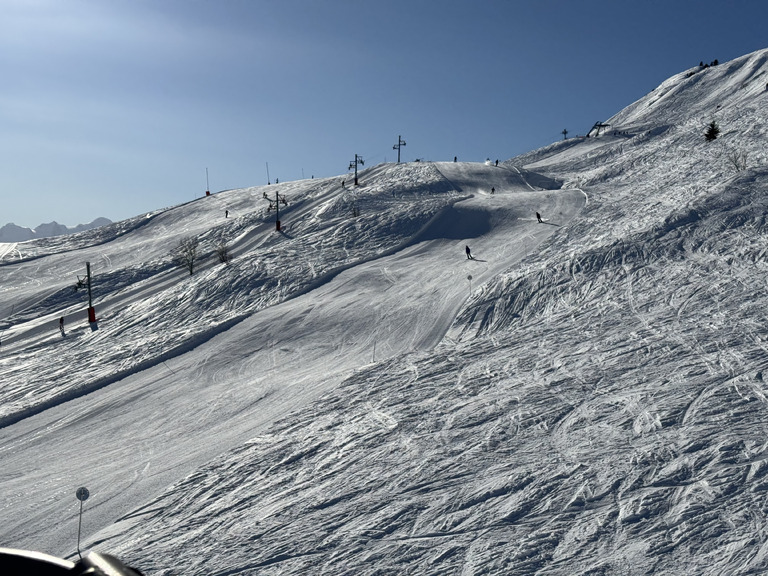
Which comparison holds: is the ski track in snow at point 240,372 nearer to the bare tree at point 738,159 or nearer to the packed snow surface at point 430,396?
the packed snow surface at point 430,396

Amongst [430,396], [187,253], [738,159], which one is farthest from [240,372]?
[738,159]

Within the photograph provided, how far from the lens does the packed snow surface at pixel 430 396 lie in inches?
445

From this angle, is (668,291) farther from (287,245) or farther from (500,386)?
(287,245)

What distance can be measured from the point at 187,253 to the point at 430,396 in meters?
31.7

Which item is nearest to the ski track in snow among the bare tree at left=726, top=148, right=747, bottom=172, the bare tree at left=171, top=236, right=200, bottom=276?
the bare tree at left=171, top=236, right=200, bottom=276

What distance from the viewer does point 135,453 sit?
18953 mm

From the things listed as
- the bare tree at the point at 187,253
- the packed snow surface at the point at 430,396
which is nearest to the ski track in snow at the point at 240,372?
the packed snow surface at the point at 430,396

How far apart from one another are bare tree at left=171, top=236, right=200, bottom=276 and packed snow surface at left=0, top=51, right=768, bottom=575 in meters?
1.21

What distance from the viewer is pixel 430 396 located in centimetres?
1791

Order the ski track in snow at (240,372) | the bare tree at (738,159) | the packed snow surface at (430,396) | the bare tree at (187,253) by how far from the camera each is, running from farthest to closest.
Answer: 1. the bare tree at (187,253)
2. the bare tree at (738,159)
3. the ski track in snow at (240,372)
4. the packed snow surface at (430,396)

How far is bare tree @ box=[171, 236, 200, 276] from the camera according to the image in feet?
141

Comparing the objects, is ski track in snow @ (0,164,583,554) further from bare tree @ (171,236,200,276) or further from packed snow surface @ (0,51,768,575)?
bare tree @ (171,236,200,276)

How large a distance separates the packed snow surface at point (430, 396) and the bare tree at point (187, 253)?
1.21 m

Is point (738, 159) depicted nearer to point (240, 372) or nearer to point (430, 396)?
point (430, 396)
